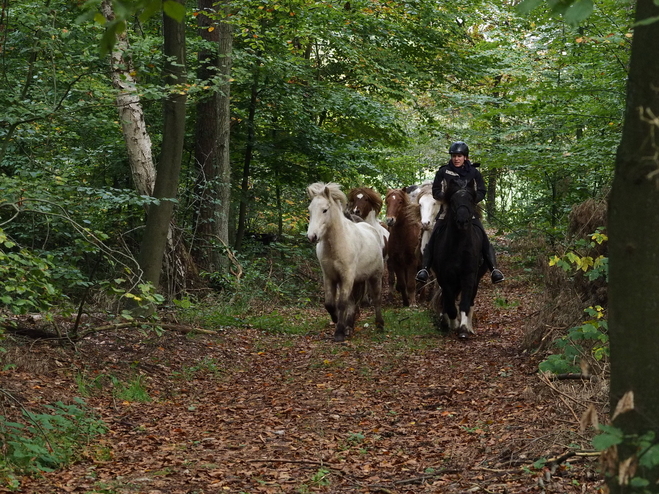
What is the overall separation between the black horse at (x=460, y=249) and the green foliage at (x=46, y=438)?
230 inches

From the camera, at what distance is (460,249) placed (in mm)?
10602

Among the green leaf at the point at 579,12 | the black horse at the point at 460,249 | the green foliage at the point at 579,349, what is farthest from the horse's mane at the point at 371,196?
the green leaf at the point at 579,12

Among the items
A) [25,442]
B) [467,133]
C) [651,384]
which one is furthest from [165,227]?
[467,133]

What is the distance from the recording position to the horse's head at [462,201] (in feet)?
33.7

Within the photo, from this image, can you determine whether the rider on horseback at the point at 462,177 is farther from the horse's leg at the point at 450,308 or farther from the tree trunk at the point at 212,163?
the tree trunk at the point at 212,163

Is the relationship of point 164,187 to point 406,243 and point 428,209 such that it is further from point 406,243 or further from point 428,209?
point 406,243

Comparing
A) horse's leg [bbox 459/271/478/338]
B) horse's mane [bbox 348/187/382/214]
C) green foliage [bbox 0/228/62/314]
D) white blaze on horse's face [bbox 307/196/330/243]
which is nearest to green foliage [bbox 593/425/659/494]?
green foliage [bbox 0/228/62/314]

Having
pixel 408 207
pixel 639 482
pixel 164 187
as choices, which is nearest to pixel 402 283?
pixel 408 207

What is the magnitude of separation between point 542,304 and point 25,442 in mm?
6331

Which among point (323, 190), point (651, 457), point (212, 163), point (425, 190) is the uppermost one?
point (212, 163)

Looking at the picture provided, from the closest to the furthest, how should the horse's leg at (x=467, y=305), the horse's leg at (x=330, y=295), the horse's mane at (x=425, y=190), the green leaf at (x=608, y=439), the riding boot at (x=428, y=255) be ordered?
the green leaf at (x=608, y=439)
the horse's leg at (x=467, y=305)
the riding boot at (x=428, y=255)
the horse's leg at (x=330, y=295)
the horse's mane at (x=425, y=190)

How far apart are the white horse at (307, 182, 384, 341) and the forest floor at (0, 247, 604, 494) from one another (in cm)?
53

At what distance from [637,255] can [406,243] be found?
11.7m

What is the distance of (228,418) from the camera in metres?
7.11
